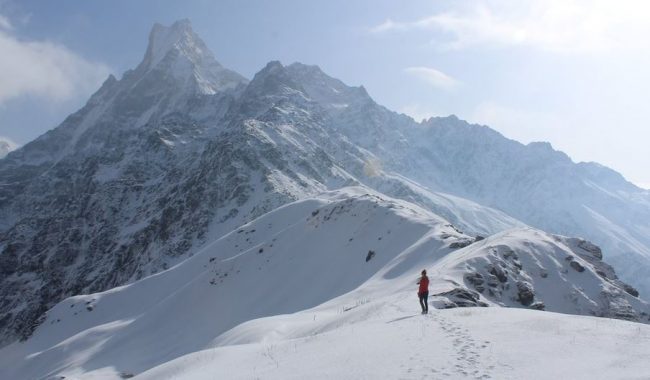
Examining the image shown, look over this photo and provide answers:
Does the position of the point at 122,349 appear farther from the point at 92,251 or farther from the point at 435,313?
the point at 92,251

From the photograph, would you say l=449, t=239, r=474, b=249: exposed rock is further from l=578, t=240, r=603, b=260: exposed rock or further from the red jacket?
the red jacket

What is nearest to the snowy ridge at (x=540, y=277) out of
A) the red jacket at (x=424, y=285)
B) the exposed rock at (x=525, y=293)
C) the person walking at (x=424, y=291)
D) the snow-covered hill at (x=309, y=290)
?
the exposed rock at (x=525, y=293)

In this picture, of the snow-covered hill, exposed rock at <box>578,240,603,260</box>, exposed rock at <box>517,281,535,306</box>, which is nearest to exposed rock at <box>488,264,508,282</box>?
the snow-covered hill

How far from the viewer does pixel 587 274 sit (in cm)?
4356

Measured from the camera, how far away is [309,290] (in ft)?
181

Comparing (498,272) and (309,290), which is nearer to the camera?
(498,272)

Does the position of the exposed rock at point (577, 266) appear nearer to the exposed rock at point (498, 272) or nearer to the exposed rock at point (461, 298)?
the exposed rock at point (498, 272)

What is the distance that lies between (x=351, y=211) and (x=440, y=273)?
118 feet

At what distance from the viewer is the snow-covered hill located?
28.8 m

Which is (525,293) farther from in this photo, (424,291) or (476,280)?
(424,291)

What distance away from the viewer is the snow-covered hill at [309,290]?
94.4 ft


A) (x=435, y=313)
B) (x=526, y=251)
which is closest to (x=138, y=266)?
(x=526, y=251)

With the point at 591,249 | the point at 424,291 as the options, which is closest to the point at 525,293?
the point at 591,249

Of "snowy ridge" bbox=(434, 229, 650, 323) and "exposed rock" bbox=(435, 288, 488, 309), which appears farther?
"snowy ridge" bbox=(434, 229, 650, 323)
